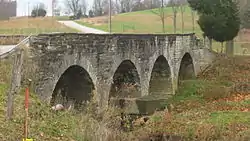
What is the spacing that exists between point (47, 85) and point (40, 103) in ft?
4.88

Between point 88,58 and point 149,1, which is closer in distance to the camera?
point 88,58

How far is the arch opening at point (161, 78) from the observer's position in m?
29.7

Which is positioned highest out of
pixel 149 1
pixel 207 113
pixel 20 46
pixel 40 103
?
pixel 149 1

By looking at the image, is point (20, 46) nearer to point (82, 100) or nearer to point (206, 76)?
point (82, 100)

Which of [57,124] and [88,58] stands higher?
[88,58]

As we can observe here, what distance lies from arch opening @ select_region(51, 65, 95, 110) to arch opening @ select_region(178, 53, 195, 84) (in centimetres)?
1709

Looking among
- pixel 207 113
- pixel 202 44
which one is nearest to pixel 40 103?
pixel 207 113

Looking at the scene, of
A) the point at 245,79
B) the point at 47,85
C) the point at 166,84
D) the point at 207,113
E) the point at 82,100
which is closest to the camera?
the point at 47,85

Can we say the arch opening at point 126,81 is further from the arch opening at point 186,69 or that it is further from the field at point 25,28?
the arch opening at point 186,69

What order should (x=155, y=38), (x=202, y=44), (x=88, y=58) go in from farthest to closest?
(x=202, y=44)
(x=155, y=38)
(x=88, y=58)

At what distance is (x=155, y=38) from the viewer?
26.3 m

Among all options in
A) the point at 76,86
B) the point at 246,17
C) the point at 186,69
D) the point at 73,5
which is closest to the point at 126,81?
the point at 76,86

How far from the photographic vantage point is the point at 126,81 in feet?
82.1

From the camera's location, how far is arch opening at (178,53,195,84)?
Result: 35.8 metres
